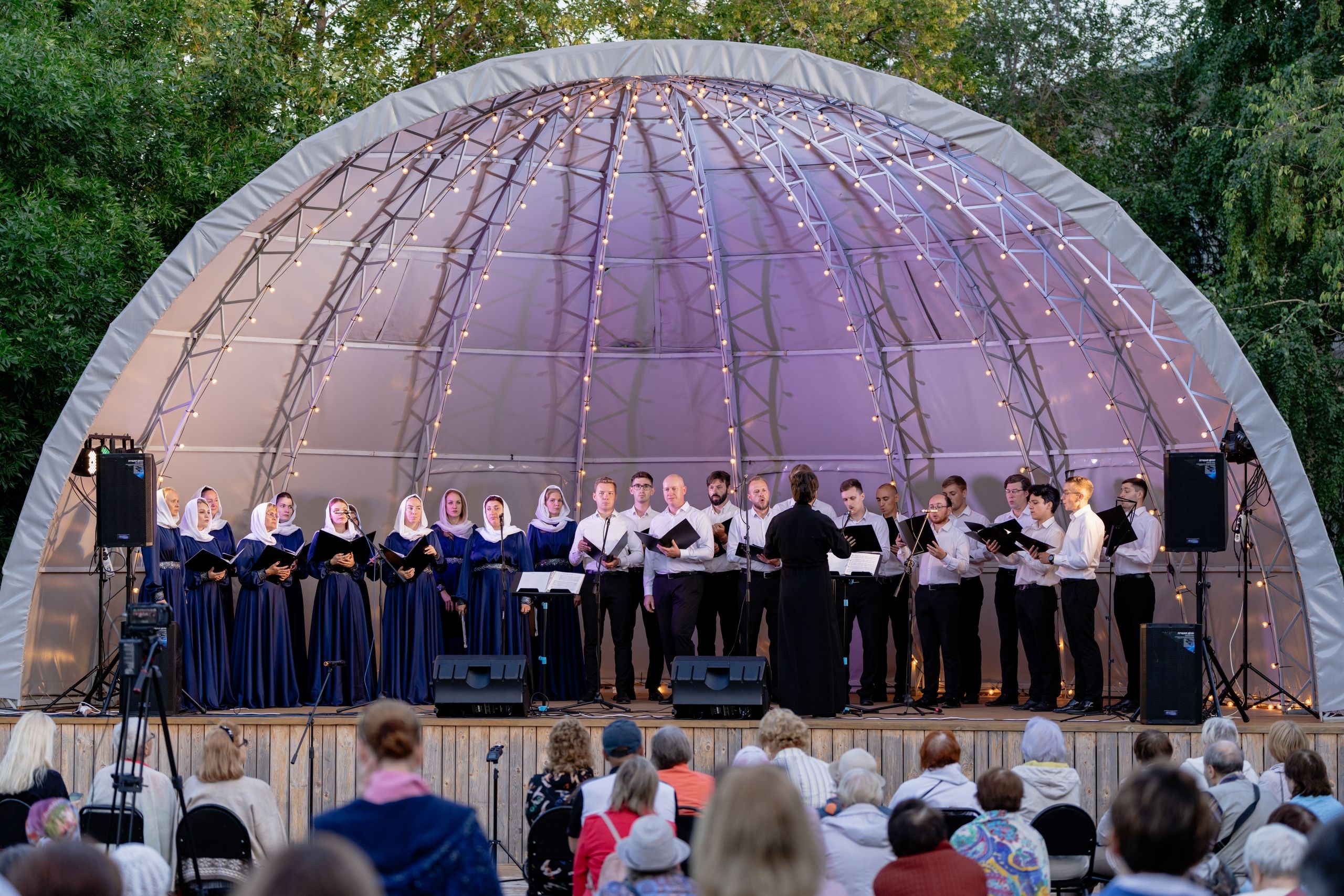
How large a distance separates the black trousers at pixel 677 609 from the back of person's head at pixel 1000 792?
6.04 meters

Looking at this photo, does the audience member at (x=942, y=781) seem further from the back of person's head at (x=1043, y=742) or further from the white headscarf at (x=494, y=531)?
the white headscarf at (x=494, y=531)

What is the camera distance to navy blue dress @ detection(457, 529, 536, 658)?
11.7m

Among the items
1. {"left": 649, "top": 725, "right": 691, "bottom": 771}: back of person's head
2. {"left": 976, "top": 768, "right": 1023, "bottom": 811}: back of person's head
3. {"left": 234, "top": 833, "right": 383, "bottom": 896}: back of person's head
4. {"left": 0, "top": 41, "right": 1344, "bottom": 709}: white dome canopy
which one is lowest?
{"left": 976, "top": 768, "right": 1023, "bottom": 811}: back of person's head

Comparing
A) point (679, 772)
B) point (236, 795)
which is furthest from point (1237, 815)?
point (236, 795)

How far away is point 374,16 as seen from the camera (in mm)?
20438

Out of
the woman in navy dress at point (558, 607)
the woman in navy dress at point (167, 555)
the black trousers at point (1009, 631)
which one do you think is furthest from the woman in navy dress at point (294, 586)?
the black trousers at point (1009, 631)

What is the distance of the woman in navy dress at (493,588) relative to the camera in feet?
38.4

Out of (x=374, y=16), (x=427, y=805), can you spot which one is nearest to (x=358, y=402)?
(x=374, y=16)

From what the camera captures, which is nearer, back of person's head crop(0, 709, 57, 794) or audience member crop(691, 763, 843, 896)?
audience member crop(691, 763, 843, 896)

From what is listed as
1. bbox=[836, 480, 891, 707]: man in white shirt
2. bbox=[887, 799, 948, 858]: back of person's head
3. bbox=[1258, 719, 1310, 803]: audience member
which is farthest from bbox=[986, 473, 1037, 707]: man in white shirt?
bbox=[887, 799, 948, 858]: back of person's head

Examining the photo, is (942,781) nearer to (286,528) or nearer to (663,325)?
(286,528)

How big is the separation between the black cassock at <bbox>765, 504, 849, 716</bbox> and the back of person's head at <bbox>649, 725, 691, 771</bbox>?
3.83 m

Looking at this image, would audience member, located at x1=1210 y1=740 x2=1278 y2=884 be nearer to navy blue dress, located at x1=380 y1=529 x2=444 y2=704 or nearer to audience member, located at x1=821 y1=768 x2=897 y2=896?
audience member, located at x1=821 y1=768 x2=897 y2=896

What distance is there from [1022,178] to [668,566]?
4.26 m
